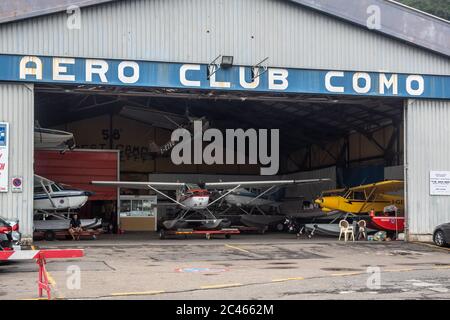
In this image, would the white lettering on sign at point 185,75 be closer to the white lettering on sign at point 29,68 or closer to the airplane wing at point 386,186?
the white lettering on sign at point 29,68

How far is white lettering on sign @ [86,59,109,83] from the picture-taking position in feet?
64.5

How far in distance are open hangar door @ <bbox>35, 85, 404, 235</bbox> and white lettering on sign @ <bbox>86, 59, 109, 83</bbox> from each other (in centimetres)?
68

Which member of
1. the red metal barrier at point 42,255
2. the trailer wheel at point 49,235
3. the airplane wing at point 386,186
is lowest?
the trailer wheel at point 49,235

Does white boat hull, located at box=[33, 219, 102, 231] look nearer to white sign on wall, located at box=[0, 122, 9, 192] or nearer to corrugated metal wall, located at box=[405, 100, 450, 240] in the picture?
white sign on wall, located at box=[0, 122, 9, 192]

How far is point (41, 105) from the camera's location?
2930cm

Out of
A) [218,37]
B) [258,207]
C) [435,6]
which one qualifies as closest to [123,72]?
[218,37]

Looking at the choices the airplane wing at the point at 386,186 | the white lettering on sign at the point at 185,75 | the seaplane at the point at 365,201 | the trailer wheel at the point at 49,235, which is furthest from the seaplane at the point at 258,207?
the white lettering on sign at the point at 185,75

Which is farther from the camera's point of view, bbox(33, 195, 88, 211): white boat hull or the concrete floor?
bbox(33, 195, 88, 211): white boat hull

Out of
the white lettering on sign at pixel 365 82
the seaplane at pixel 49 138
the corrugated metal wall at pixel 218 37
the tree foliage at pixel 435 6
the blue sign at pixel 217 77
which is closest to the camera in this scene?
the blue sign at pixel 217 77

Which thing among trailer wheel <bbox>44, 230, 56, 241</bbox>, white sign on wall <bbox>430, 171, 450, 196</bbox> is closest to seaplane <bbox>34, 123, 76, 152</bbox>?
trailer wheel <bbox>44, 230, 56, 241</bbox>

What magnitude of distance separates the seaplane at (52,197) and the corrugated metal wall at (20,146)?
552 cm

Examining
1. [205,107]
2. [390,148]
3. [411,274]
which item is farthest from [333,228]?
[411,274]

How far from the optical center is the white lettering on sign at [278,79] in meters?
21.1

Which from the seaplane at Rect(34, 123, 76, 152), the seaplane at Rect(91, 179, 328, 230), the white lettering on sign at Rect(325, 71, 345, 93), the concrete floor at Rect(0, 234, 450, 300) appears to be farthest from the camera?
the seaplane at Rect(34, 123, 76, 152)
